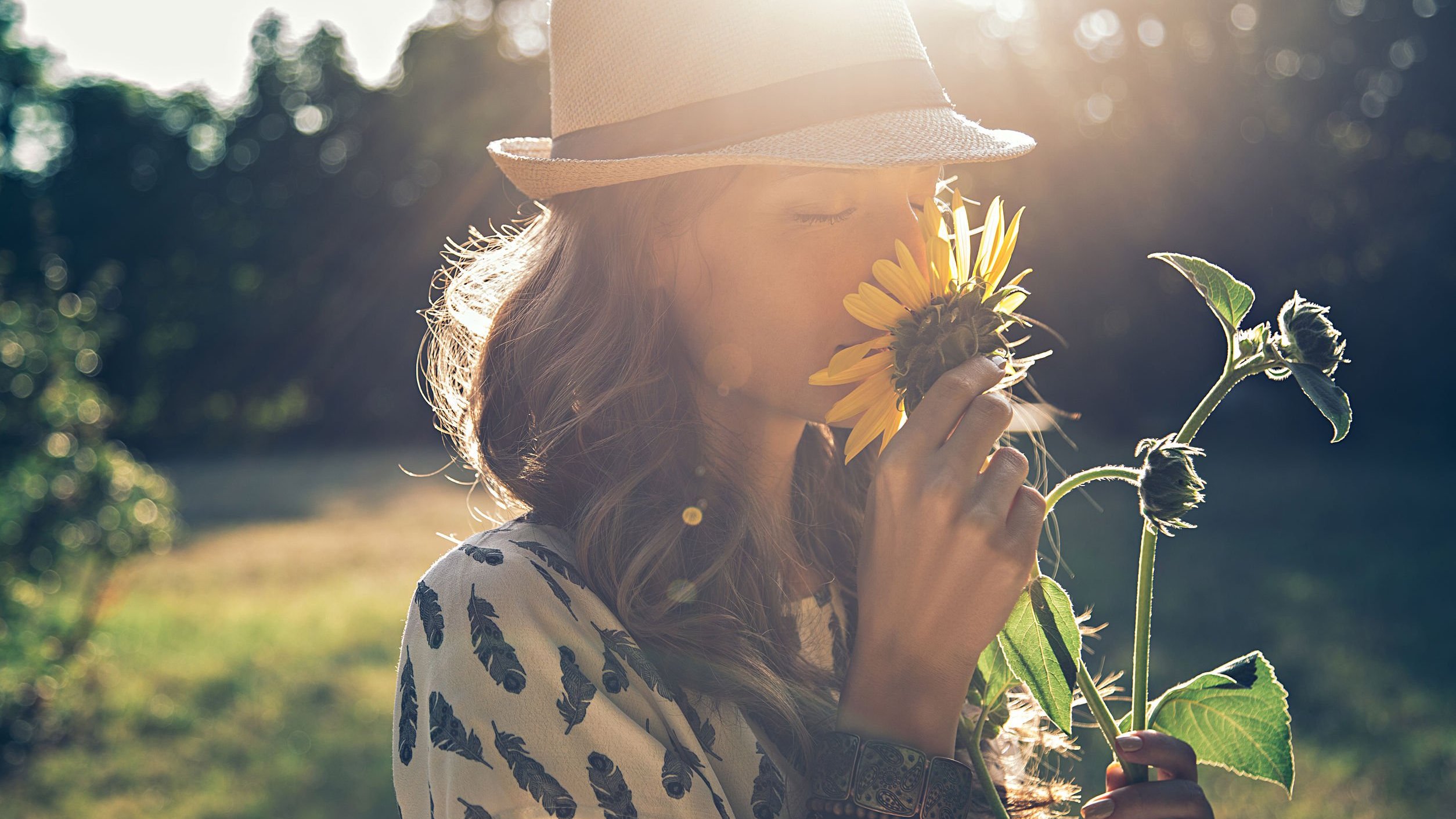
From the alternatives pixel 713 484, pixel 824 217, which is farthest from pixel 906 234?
pixel 713 484

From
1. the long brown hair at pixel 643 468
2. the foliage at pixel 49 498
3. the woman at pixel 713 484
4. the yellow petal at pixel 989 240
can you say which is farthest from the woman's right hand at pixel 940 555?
the foliage at pixel 49 498

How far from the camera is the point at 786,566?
66.1 inches

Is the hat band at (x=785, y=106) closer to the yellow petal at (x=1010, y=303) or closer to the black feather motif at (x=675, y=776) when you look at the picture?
the yellow petal at (x=1010, y=303)

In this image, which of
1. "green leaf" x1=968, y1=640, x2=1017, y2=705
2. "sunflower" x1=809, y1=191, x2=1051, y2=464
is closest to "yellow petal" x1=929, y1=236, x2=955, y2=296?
"sunflower" x1=809, y1=191, x2=1051, y2=464

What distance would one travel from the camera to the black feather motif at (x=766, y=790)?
130 cm

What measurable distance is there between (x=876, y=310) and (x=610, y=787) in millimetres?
630

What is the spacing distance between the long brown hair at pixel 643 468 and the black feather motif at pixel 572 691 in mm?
116

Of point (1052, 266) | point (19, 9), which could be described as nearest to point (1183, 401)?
point (1052, 266)

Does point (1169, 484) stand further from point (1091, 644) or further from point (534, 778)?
point (1091, 644)

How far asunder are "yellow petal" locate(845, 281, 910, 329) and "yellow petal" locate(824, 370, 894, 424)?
64 millimetres

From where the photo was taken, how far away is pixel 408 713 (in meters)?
1.29

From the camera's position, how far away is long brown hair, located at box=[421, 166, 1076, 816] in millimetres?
1392

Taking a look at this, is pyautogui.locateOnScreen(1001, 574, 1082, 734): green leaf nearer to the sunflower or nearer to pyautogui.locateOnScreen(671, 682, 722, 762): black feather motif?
the sunflower

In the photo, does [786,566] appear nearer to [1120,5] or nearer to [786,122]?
[786,122]
